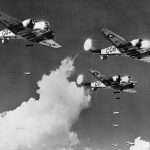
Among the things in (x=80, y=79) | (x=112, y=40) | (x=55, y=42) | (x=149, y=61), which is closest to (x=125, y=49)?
(x=112, y=40)

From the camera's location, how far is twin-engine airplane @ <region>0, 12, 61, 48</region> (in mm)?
56781

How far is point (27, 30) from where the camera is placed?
57.7 metres

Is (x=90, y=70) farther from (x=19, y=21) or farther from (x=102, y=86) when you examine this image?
(x=19, y=21)

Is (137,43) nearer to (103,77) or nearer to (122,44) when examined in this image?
(122,44)

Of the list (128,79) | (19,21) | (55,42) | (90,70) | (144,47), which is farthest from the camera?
(90,70)

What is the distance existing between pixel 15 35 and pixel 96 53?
51.3ft

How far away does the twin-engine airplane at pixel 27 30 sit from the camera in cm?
5678

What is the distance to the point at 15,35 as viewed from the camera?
2375 inches

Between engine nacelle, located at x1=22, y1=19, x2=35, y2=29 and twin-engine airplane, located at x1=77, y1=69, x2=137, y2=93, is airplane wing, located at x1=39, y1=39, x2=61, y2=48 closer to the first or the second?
engine nacelle, located at x1=22, y1=19, x2=35, y2=29

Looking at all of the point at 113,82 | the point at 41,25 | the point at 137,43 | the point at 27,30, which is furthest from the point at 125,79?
the point at 27,30

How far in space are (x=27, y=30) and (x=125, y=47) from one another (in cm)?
1646

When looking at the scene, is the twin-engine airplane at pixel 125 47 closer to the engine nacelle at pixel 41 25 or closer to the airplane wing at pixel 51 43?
the airplane wing at pixel 51 43

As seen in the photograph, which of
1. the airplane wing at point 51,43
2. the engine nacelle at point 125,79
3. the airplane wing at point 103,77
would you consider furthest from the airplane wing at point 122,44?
the airplane wing at point 103,77

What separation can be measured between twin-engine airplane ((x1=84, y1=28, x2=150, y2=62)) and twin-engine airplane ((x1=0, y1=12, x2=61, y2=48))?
978 centimetres
